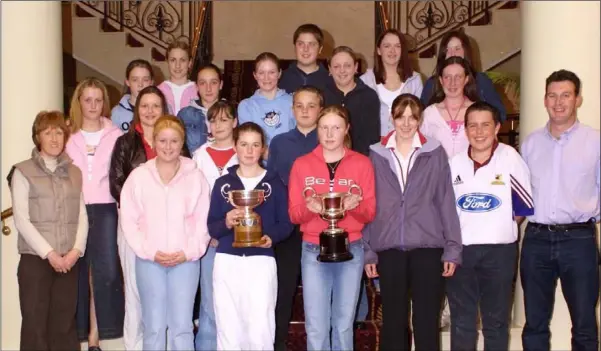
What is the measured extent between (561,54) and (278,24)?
903cm

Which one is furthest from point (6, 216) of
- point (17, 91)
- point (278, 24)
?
point (278, 24)

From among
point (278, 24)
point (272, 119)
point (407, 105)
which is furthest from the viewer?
point (278, 24)

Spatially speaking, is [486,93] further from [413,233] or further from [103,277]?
[103,277]

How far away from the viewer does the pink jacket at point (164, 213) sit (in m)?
5.43

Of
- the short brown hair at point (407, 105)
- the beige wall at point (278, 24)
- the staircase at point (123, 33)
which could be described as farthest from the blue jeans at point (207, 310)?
the beige wall at point (278, 24)

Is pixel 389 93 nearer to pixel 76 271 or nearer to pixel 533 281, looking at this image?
pixel 533 281

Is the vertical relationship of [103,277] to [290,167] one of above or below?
below

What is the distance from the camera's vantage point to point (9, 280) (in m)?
5.82

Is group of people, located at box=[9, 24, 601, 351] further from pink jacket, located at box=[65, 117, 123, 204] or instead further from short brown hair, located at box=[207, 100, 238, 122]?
short brown hair, located at box=[207, 100, 238, 122]

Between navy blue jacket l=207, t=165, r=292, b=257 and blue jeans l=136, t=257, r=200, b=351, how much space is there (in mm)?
273

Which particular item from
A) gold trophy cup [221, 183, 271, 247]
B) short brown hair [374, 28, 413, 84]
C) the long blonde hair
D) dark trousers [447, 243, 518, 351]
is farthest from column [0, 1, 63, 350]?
dark trousers [447, 243, 518, 351]

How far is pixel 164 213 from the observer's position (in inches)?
215

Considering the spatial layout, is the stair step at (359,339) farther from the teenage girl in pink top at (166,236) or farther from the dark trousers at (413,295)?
the teenage girl in pink top at (166,236)

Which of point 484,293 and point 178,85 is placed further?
point 178,85
